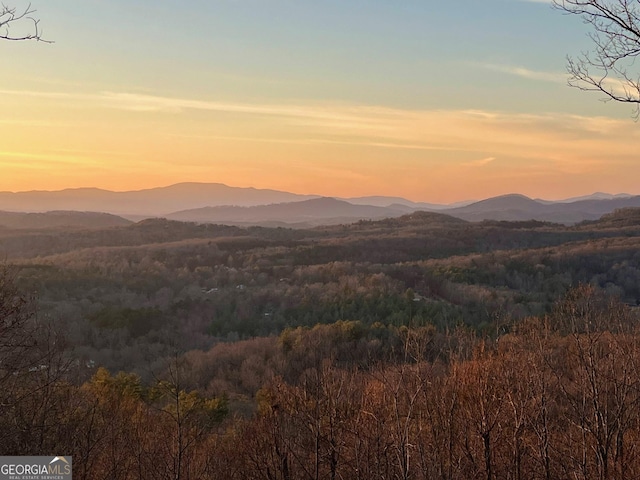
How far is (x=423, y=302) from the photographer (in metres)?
39.3

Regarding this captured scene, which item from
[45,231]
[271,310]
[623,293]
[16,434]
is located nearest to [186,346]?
[271,310]

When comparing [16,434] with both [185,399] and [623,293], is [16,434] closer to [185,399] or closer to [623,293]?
[185,399]

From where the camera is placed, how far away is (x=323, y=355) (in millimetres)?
26781

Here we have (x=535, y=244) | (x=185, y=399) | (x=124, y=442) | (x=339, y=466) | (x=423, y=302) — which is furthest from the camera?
(x=535, y=244)

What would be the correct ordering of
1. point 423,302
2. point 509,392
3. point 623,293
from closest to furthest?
point 509,392, point 423,302, point 623,293

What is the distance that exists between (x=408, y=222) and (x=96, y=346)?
85.5 meters

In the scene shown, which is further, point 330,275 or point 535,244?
point 535,244

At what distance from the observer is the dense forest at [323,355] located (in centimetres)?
972

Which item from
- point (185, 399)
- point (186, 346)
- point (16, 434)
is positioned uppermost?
point (16, 434)

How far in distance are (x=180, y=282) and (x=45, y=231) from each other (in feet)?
143

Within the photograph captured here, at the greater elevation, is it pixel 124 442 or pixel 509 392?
pixel 509 392

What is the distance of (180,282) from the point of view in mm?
50062

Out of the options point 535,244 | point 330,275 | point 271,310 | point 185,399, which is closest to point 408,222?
point 535,244

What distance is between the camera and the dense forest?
383 inches
